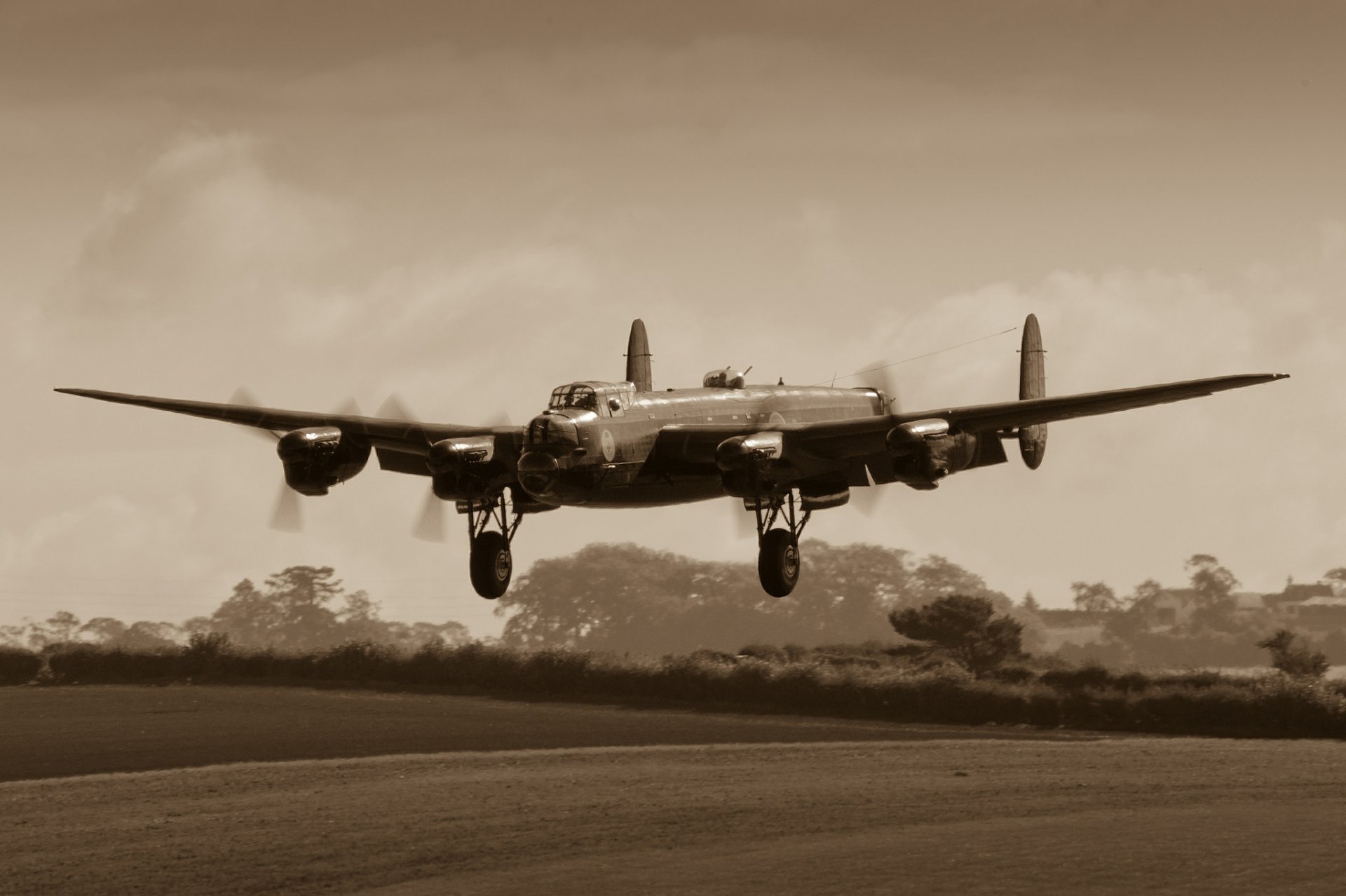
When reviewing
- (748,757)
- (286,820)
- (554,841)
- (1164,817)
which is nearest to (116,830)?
(286,820)

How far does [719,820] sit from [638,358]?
2511cm

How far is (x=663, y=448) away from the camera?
43844 mm

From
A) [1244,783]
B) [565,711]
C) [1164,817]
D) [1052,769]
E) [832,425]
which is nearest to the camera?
[832,425]

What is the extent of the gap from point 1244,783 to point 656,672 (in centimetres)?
4843

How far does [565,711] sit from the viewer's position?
369ft

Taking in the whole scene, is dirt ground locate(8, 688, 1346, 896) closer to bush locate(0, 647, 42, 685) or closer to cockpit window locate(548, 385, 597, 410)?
cockpit window locate(548, 385, 597, 410)

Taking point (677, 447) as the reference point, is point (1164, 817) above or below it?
below

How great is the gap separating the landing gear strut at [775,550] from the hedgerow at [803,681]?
66805 mm

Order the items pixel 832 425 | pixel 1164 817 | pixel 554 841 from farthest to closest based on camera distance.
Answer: pixel 1164 817, pixel 554 841, pixel 832 425

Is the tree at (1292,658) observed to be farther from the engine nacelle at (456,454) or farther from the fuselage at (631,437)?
the engine nacelle at (456,454)

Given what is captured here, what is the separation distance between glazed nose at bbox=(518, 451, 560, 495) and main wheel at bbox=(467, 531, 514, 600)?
3.78m

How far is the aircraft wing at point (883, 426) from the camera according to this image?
4097cm

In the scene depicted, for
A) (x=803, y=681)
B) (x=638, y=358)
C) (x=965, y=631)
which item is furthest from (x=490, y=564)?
(x=965, y=631)

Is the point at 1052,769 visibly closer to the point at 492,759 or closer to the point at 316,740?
the point at 492,759
